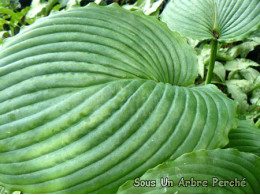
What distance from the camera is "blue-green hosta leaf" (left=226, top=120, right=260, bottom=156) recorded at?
887 millimetres

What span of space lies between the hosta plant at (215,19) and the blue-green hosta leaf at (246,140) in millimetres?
381

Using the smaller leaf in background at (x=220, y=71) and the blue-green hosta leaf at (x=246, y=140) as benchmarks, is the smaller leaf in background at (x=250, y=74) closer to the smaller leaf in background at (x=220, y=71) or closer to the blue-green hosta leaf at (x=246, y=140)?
the smaller leaf in background at (x=220, y=71)

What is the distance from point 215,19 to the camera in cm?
120

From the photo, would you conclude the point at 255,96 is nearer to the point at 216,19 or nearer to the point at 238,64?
the point at 238,64

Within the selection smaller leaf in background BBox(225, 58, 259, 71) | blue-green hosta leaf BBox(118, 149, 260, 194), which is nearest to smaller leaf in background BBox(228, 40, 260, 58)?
smaller leaf in background BBox(225, 58, 259, 71)

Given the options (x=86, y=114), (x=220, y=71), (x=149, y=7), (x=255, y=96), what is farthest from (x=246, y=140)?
(x=149, y=7)

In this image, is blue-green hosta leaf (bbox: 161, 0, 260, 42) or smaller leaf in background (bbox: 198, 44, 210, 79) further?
smaller leaf in background (bbox: 198, 44, 210, 79)

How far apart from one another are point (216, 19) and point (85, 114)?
802 millimetres

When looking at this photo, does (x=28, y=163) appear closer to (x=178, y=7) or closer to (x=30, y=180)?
(x=30, y=180)

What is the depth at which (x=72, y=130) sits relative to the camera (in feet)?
2.13

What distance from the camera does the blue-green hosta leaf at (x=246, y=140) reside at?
887 millimetres

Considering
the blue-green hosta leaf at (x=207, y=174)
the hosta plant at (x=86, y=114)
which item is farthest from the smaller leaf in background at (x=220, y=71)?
the blue-green hosta leaf at (x=207, y=174)

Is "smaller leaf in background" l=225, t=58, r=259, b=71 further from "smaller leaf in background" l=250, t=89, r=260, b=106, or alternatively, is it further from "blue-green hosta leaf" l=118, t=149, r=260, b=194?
"blue-green hosta leaf" l=118, t=149, r=260, b=194

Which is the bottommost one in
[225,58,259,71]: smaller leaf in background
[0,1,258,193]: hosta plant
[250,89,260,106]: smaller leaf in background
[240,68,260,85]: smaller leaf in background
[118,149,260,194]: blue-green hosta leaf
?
[250,89,260,106]: smaller leaf in background
